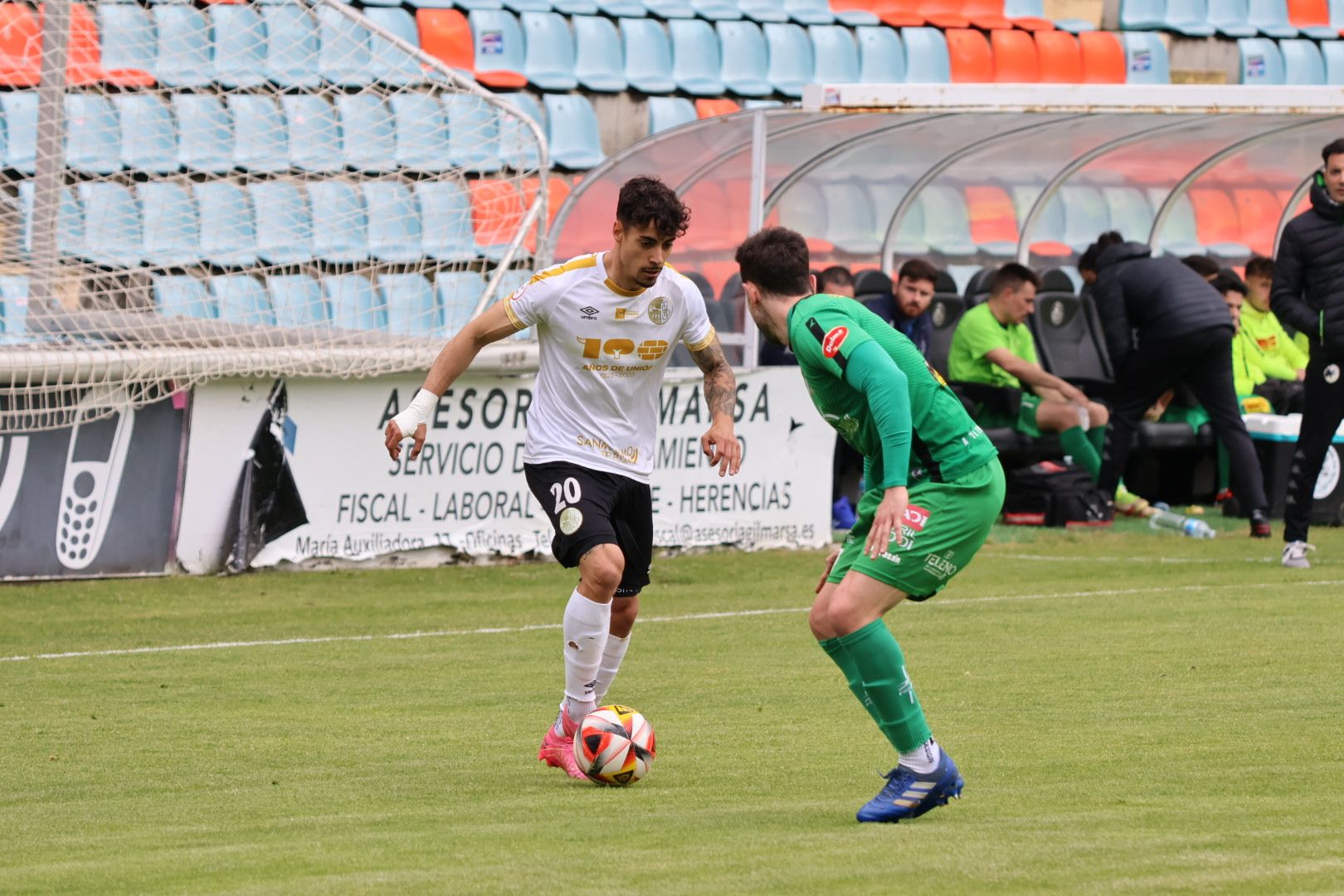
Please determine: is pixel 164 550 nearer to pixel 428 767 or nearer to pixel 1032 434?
pixel 428 767

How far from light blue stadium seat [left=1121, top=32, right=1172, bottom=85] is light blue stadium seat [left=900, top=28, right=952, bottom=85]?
2.51 metres

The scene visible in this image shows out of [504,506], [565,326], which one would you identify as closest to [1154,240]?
[504,506]

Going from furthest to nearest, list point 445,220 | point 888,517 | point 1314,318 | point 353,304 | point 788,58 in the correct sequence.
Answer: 1. point 788,58
2. point 445,220
3. point 353,304
4. point 1314,318
5. point 888,517

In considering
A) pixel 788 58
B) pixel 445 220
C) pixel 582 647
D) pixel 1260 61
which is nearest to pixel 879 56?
pixel 788 58

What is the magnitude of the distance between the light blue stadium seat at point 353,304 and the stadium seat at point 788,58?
26.7 ft

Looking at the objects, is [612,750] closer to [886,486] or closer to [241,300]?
[886,486]

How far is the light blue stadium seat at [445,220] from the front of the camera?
13.1 meters

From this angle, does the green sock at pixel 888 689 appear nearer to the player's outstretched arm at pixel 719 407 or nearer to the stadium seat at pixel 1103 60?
the player's outstretched arm at pixel 719 407

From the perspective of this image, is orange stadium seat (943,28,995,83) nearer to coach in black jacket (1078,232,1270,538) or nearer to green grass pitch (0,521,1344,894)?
coach in black jacket (1078,232,1270,538)

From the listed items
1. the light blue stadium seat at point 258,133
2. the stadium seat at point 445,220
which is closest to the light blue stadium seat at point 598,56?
the stadium seat at point 445,220

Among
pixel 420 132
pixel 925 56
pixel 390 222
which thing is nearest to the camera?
pixel 420 132

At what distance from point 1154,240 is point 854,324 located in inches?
523

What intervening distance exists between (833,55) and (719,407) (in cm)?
1500

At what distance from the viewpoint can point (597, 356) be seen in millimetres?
5891
